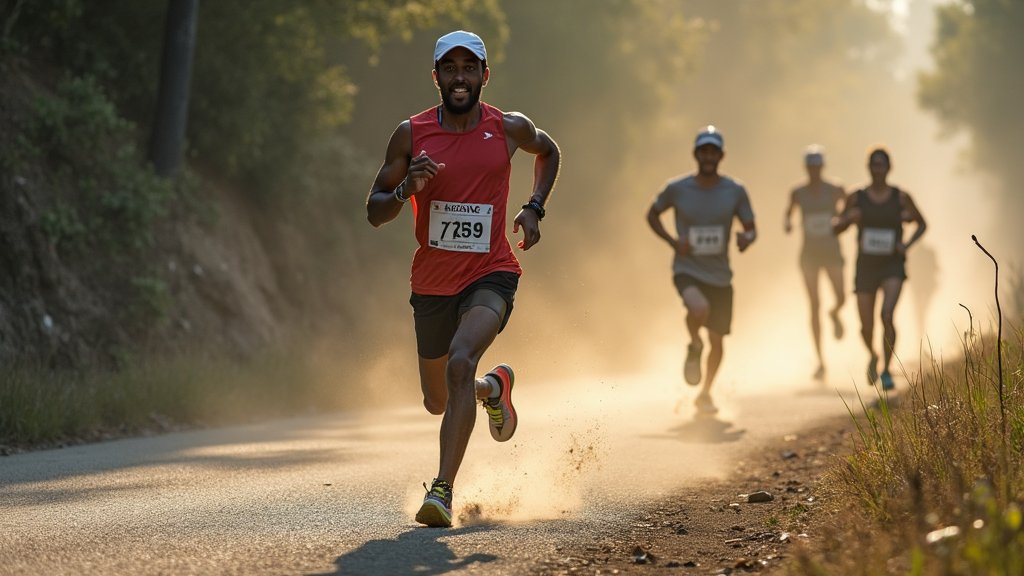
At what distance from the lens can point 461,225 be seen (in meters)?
7.69

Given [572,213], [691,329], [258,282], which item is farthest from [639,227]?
[691,329]

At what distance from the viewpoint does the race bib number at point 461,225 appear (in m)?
7.68

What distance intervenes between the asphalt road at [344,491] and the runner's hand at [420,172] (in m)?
1.49

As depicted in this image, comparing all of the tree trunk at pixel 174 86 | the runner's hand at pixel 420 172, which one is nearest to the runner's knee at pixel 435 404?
the runner's hand at pixel 420 172

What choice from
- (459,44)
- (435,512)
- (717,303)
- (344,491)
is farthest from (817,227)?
(435,512)

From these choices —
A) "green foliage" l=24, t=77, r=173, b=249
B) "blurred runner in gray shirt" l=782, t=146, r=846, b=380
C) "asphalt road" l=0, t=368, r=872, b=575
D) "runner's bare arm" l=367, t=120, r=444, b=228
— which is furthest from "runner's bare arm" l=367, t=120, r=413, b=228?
"blurred runner in gray shirt" l=782, t=146, r=846, b=380

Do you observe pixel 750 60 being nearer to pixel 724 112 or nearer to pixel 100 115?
pixel 724 112

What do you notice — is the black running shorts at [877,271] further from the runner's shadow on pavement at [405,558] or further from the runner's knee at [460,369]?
the runner's shadow on pavement at [405,558]

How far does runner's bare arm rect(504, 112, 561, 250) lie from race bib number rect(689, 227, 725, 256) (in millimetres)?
5264

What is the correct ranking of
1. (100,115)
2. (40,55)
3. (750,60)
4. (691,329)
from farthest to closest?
(750,60), (40,55), (100,115), (691,329)

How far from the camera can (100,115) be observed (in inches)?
659

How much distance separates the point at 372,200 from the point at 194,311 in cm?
1122

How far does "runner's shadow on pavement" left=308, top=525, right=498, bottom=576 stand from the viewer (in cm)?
563

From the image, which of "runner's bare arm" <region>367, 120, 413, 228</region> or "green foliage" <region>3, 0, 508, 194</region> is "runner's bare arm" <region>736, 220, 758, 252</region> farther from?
"green foliage" <region>3, 0, 508, 194</region>
